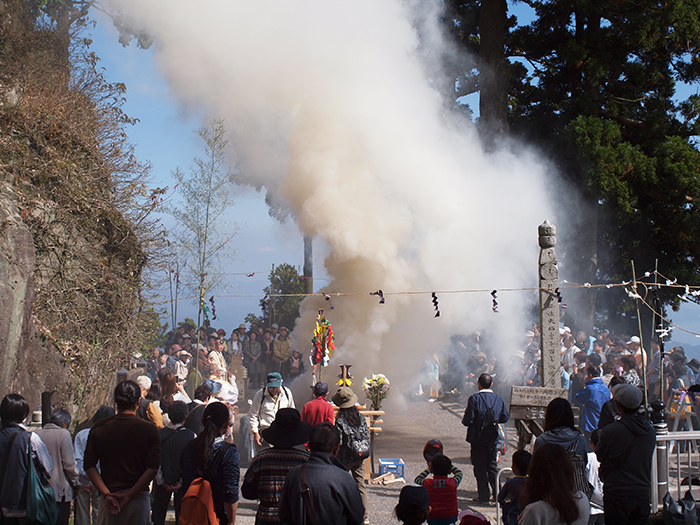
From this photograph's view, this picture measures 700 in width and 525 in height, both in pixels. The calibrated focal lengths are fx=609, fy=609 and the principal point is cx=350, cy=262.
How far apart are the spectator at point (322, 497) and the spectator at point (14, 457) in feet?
8.00

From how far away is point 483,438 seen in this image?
7.67 m

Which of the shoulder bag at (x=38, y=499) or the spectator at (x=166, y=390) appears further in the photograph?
the spectator at (x=166, y=390)

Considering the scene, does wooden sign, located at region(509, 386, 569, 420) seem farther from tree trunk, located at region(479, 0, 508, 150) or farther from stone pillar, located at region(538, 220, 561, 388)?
tree trunk, located at region(479, 0, 508, 150)

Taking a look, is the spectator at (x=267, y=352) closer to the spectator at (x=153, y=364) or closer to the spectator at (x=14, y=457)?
the spectator at (x=153, y=364)

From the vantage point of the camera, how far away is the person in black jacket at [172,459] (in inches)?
216

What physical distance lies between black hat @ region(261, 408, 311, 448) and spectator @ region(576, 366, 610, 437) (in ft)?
18.1

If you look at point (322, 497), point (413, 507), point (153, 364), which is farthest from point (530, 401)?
point (153, 364)

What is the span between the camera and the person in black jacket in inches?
216

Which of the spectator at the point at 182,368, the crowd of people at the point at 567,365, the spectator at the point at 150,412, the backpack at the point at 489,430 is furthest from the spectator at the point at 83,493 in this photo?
the crowd of people at the point at 567,365

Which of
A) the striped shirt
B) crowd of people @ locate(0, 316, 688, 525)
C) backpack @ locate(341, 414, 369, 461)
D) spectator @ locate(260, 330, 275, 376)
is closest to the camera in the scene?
crowd of people @ locate(0, 316, 688, 525)

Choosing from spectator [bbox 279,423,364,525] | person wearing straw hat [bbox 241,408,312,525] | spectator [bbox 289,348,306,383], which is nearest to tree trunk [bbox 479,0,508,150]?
spectator [bbox 289,348,306,383]

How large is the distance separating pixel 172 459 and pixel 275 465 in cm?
173

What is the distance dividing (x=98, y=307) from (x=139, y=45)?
30.1ft

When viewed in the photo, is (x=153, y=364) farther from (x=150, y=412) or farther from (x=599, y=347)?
(x=599, y=347)
